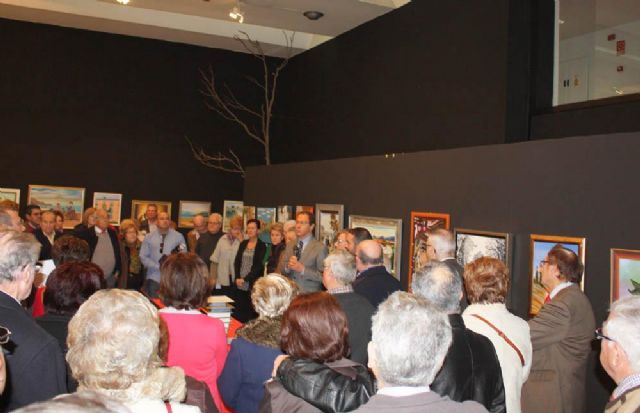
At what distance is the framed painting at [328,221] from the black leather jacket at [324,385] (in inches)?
235

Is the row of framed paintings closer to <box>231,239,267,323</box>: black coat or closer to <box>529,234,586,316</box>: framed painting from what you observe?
<box>231,239,267,323</box>: black coat

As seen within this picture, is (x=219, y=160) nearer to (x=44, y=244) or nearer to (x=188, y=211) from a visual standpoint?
(x=188, y=211)

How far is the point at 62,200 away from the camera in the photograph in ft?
39.2

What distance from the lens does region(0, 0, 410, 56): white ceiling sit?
9.86 metres

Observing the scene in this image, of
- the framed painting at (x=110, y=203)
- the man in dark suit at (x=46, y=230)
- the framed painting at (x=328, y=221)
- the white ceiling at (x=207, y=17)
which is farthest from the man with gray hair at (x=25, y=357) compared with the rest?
the framed painting at (x=110, y=203)

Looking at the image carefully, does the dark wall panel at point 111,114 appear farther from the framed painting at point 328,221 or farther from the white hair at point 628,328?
the white hair at point 628,328

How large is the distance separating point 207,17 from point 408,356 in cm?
1010

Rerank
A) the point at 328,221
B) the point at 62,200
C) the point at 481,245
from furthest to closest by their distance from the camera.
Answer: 1. the point at 62,200
2. the point at 328,221
3. the point at 481,245

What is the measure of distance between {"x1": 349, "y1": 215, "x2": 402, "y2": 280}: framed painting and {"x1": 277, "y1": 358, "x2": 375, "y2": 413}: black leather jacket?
4.56 meters

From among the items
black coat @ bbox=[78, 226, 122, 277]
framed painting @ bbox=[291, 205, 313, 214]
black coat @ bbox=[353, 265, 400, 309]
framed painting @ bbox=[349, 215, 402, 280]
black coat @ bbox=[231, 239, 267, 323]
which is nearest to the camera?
black coat @ bbox=[353, 265, 400, 309]

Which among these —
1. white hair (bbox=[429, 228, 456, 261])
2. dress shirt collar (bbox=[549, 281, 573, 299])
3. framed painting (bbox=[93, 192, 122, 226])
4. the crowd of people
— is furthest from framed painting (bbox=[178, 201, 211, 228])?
dress shirt collar (bbox=[549, 281, 573, 299])

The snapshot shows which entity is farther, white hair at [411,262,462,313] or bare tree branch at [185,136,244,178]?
bare tree branch at [185,136,244,178]

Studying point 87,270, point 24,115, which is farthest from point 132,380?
point 24,115

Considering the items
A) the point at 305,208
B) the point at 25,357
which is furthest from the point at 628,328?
the point at 305,208
